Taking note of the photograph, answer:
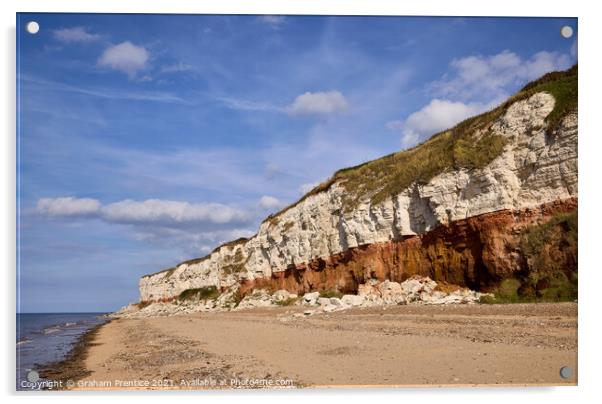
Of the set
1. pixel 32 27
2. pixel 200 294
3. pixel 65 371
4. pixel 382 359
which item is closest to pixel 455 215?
pixel 382 359

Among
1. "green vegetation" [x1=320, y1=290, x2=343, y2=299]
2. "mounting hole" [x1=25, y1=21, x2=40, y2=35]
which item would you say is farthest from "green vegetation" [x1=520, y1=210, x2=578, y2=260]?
"green vegetation" [x1=320, y1=290, x2=343, y2=299]

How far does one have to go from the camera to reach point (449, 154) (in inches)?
674

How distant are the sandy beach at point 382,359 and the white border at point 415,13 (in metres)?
0.18

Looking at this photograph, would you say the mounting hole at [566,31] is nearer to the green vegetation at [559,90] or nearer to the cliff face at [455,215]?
the green vegetation at [559,90]

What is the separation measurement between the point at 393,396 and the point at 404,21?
20.5ft

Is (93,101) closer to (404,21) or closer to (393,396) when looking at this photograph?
(404,21)

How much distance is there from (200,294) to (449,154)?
3940 centimetres

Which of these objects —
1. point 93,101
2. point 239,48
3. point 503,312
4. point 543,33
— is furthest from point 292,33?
point 503,312

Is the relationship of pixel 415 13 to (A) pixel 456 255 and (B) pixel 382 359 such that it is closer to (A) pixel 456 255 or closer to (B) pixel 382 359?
(B) pixel 382 359

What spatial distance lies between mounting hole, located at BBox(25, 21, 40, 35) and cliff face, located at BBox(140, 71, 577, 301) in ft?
35.0

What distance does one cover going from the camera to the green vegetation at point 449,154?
11.6 m

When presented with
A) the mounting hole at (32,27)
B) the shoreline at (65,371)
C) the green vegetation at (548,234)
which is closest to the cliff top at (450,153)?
the green vegetation at (548,234)

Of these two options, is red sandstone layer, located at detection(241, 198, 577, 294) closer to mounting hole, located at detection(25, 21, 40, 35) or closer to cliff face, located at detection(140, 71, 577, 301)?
cliff face, located at detection(140, 71, 577, 301)

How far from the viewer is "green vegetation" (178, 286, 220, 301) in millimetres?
48312
